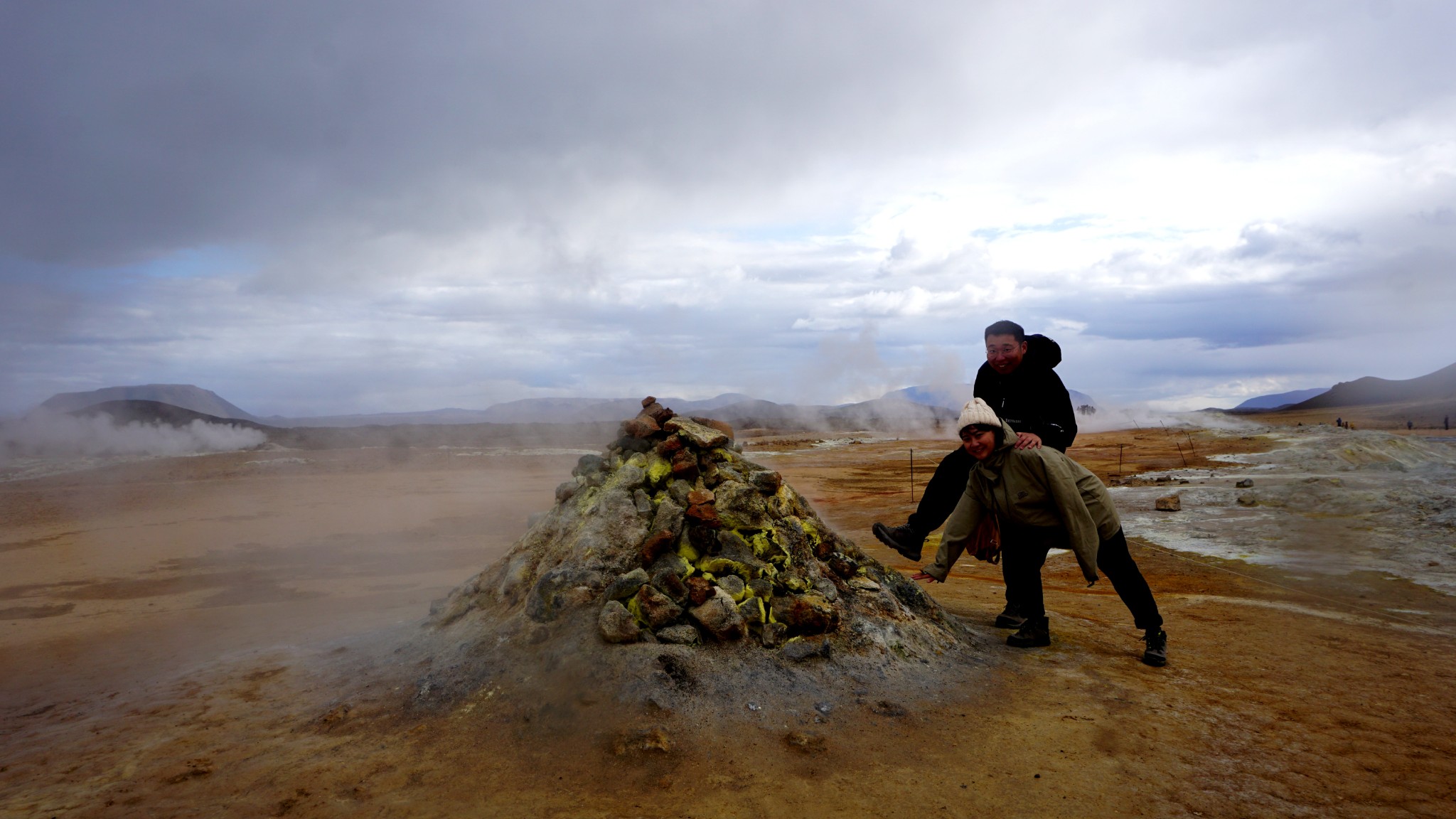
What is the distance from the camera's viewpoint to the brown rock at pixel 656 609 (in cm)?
405

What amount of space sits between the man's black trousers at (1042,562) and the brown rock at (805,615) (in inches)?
47.8

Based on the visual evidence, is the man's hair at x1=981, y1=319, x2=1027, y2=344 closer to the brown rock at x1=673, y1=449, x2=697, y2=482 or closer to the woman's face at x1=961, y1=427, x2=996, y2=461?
the woman's face at x1=961, y1=427, x2=996, y2=461

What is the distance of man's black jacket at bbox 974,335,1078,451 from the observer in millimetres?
4391

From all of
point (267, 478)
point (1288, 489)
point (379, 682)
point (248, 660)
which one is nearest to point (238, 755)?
point (379, 682)

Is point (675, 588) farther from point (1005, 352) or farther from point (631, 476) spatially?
point (1005, 352)

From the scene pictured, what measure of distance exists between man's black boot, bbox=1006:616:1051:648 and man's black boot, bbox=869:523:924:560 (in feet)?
3.07

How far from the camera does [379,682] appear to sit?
168 inches

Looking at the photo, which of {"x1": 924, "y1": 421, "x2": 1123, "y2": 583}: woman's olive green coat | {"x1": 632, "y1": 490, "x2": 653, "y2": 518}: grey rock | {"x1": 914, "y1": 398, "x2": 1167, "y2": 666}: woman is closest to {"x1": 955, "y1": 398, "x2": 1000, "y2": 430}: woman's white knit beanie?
{"x1": 914, "y1": 398, "x2": 1167, "y2": 666}: woman

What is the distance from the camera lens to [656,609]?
13.3 ft

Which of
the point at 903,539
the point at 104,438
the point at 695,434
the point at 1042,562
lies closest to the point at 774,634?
the point at 903,539

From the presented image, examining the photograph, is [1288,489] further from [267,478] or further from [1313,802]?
[267,478]

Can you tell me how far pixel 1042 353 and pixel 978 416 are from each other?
80cm

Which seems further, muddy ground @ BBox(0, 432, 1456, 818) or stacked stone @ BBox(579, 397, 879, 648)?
stacked stone @ BBox(579, 397, 879, 648)

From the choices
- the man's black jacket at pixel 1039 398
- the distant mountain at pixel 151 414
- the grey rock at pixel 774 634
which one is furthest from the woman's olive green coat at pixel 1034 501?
the distant mountain at pixel 151 414
